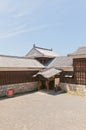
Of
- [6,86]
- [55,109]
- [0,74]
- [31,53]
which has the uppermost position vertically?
[31,53]

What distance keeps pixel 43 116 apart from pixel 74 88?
26.9 ft

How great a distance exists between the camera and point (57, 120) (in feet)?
28.8

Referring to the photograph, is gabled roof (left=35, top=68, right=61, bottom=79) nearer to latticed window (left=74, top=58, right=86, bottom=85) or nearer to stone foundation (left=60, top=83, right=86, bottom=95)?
stone foundation (left=60, top=83, right=86, bottom=95)

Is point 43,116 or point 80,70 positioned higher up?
point 80,70

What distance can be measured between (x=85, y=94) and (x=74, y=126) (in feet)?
27.3

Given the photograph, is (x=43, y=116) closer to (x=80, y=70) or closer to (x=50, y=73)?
(x=50, y=73)

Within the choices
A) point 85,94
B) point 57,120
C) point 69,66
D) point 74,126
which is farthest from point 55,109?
point 69,66

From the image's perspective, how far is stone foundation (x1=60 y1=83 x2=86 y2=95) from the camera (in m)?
16.0

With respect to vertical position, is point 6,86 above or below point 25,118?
above

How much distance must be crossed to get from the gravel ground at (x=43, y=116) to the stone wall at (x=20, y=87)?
3.43 m

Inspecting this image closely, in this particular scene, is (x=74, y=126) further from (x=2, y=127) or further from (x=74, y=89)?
(x=74, y=89)

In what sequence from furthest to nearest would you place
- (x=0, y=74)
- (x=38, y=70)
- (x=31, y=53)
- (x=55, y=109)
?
(x=31, y=53), (x=38, y=70), (x=0, y=74), (x=55, y=109)

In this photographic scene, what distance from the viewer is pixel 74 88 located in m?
16.7

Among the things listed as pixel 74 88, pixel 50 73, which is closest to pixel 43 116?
pixel 50 73
